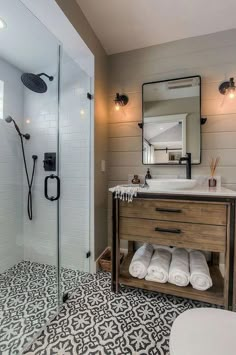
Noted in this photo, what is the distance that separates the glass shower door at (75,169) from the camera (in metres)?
1.91

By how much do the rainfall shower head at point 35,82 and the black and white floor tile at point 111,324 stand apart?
194 centimetres

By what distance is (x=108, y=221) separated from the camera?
225 cm

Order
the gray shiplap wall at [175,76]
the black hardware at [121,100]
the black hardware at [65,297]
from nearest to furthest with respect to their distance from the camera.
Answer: the black hardware at [65,297] < the gray shiplap wall at [175,76] < the black hardware at [121,100]

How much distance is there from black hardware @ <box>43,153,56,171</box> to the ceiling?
132cm

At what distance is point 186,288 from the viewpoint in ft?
4.84

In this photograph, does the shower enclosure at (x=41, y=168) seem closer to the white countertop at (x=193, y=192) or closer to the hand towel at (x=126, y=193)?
the hand towel at (x=126, y=193)

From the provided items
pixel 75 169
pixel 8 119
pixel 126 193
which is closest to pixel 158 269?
pixel 126 193

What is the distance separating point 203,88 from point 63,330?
2.40 metres

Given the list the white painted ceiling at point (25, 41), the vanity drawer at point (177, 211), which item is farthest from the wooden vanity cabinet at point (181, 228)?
the white painted ceiling at point (25, 41)

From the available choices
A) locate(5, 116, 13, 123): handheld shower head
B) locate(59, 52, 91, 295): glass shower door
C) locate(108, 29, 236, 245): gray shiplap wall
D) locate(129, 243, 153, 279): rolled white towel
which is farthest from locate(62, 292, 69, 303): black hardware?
locate(5, 116, 13, 123): handheld shower head

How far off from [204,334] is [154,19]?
230 cm

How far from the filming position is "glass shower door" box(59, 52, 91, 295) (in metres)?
1.91

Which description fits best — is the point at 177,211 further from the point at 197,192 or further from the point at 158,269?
the point at 158,269

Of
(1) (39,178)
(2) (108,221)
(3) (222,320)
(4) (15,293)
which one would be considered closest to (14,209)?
(1) (39,178)
